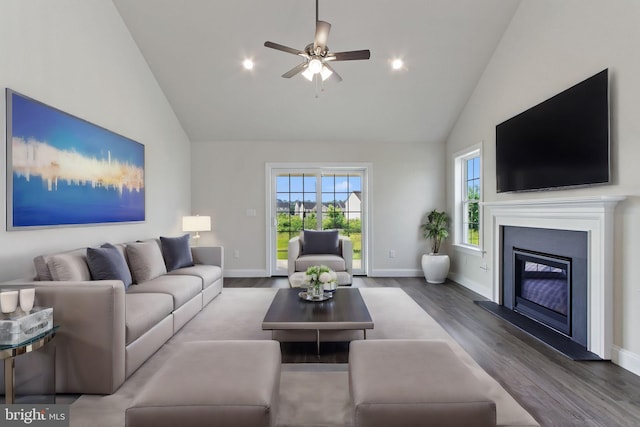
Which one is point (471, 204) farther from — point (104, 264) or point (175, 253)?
point (104, 264)

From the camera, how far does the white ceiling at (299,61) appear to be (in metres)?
4.04

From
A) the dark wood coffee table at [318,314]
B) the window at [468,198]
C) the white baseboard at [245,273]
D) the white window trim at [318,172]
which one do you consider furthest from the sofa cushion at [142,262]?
the window at [468,198]

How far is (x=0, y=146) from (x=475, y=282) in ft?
18.4

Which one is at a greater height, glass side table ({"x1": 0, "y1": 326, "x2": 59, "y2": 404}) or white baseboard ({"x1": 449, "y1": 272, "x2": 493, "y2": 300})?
glass side table ({"x1": 0, "y1": 326, "x2": 59, "y2": 404})

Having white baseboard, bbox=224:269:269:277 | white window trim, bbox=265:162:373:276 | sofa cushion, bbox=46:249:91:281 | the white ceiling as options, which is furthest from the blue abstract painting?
white window trim, bbox=265:162:373:276

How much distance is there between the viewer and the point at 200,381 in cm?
156

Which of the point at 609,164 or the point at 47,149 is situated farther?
the point at 47,149

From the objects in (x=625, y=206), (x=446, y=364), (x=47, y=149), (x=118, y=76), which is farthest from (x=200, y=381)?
(x=118, y=76)

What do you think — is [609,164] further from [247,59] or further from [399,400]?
[247,59]

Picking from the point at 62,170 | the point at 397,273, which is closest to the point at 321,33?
the point at 62,170

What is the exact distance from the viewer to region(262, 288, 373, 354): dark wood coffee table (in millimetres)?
2662

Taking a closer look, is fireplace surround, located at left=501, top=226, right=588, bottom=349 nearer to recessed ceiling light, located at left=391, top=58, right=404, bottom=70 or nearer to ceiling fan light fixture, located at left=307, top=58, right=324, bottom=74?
recessed ceiling light, located at left=391, top=58, right=404, bottom=70

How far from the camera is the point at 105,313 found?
7.18 ft

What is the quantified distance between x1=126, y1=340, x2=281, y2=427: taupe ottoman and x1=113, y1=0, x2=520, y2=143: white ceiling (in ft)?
13.0
